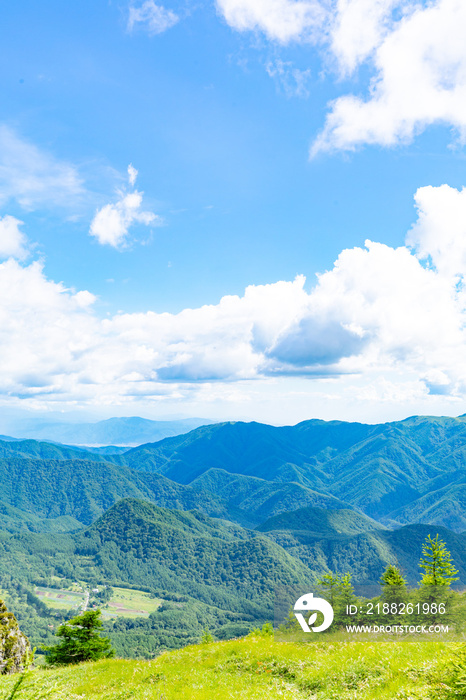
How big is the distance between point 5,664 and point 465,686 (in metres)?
39.3

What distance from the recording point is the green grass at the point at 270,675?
16875 millimetres

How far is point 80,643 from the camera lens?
40719 mm

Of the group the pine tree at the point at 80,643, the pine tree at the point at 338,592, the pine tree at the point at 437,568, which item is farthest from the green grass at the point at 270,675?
the pine tree at the point at 437,568

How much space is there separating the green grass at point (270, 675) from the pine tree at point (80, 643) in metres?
14.2

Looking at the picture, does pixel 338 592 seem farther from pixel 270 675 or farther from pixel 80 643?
pixel 270 675

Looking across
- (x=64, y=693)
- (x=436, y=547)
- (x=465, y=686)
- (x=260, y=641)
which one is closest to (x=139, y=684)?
(x=64, y=693)

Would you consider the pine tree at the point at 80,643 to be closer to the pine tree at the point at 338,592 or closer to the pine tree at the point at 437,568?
the pine tree at the point at 338,592

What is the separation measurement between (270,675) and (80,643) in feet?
95.4

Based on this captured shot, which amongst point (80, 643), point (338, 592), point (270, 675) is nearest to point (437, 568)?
→ point (338, 592)

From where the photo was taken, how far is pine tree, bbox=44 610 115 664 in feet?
129

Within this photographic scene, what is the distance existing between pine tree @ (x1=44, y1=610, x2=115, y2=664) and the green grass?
1416 cm

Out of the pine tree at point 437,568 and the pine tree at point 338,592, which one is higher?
the pine tree at point 338,592

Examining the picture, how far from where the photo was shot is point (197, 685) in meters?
20.1

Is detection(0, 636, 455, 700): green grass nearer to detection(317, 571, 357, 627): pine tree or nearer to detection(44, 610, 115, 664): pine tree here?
detection(44, 610, 115, 664): pine tree
